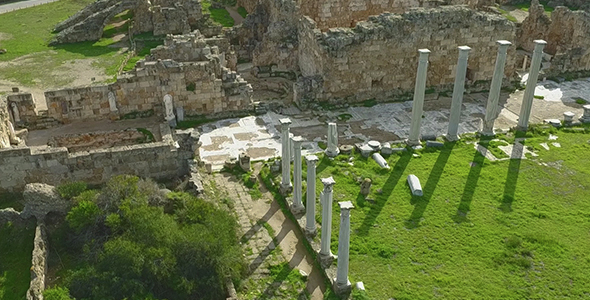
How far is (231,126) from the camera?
2500cm

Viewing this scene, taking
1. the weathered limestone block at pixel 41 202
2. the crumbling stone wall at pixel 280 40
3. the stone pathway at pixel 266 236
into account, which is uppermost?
the crumbling stone wall at pixel 280 40

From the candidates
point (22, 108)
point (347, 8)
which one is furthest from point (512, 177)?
point (22, 108)

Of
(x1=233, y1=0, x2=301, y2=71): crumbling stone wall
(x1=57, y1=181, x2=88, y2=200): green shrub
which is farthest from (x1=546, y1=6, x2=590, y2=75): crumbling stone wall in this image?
(x1=57, y1=181, x2=88, y2=200): green shrub

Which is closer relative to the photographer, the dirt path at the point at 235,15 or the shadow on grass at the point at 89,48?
the shadow on grass at the point at 89,48

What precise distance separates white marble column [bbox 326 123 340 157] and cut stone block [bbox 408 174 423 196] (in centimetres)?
322

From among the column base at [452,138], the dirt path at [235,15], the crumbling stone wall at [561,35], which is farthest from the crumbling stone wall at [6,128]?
the crumbling stone wall at [561,35]

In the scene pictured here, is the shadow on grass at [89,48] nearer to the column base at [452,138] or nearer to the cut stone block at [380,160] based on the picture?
the cut stone block at [380,160]

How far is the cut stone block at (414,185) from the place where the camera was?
19141 millimetres

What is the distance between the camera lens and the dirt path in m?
41.9

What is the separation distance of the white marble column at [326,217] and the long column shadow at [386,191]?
1.74 meters

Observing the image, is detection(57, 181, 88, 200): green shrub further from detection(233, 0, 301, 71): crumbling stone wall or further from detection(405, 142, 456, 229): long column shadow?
detection(233, 0, 301, 71): crumbling stone wall

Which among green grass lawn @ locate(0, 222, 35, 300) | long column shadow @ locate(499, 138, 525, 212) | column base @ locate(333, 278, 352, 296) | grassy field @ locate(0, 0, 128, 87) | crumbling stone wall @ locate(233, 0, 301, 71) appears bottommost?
column base @ locate(333, 278, 352, 296)

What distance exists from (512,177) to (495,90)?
4.18 metres

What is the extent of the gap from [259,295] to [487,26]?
19215 millimetres
